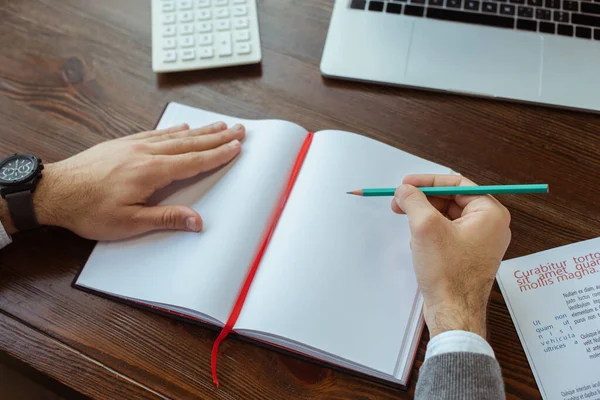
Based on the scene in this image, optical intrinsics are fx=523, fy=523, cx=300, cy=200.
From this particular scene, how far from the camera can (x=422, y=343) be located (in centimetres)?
66

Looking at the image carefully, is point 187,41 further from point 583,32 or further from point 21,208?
point 583,32

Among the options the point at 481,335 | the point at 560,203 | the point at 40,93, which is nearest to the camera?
the point at 481,335

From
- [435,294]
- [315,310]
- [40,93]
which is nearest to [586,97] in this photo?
[435,294]

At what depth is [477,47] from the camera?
856 millimetres

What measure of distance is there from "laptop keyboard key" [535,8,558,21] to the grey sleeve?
581 millimetres

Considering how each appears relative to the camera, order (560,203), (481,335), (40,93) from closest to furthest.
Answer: (481,335) → (560,203) → (40,93)

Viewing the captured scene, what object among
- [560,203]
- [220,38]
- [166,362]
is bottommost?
[166,362]

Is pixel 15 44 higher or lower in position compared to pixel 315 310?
higher

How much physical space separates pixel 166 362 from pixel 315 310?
20cm

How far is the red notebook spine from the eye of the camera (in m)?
0.66

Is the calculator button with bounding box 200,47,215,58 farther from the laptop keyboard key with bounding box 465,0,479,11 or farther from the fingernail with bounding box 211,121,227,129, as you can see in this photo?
the laptop keyboard key with bounding box 465,0,479,11

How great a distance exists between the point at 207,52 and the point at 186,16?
9cm

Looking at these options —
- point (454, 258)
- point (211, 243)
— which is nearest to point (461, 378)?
point (454, 258)

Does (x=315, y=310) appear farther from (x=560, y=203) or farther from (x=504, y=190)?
(x=560, y=203)
